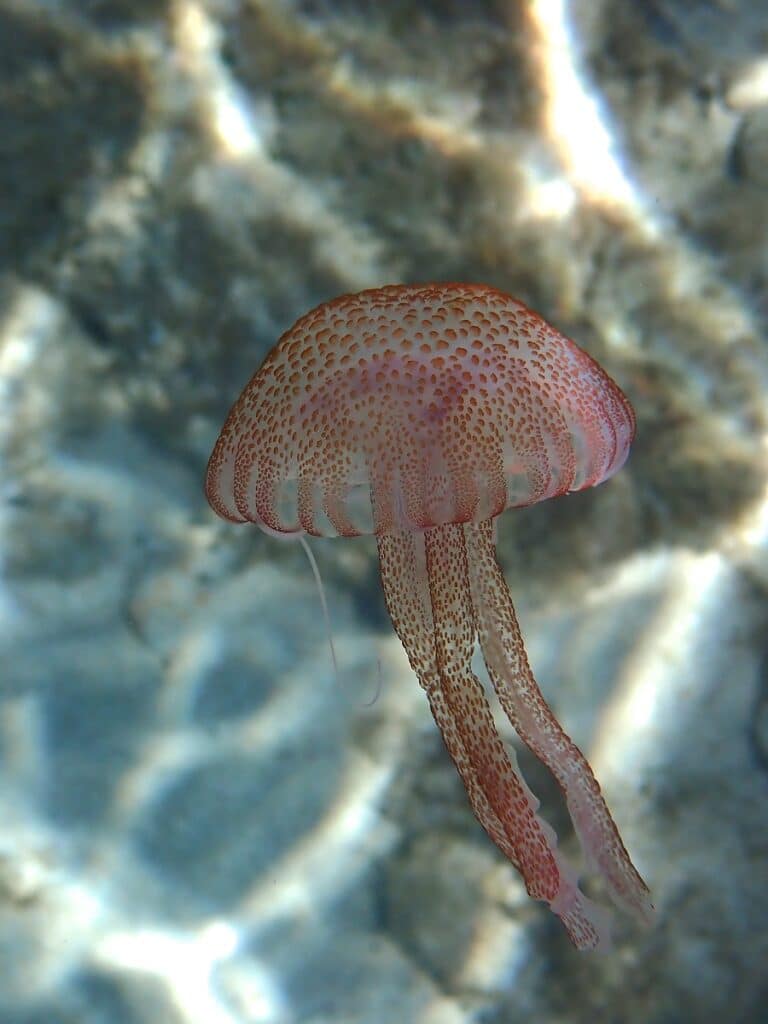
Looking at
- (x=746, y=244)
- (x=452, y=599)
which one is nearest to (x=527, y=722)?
(x=452, y=599)

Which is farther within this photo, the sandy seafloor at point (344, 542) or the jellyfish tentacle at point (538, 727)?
the sandy seafloor at point (344, 542)

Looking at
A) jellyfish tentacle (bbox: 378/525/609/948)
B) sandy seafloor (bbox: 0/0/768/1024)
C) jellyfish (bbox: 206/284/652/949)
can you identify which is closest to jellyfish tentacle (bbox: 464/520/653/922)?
jellyfish tentacle (bbox: 378/525/609/948)

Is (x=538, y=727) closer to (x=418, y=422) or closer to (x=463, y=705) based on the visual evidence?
(x=463, y=705)

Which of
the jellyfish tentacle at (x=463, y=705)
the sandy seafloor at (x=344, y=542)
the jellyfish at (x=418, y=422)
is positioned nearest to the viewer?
the jellyfish at (x=418, y=422)

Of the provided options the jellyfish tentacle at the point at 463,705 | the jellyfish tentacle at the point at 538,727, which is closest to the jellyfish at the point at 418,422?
the jellyfish tentacle at the point at 463,705

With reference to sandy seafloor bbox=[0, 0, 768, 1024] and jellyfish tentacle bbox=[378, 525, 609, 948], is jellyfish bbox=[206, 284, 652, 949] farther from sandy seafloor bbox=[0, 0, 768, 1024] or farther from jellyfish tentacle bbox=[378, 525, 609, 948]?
sandy seafloor bbox=[0, 0, 768, 1024]

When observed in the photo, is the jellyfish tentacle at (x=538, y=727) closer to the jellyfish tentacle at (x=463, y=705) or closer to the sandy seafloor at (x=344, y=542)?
the jellyfish tentacle at (x=463, y=705)
